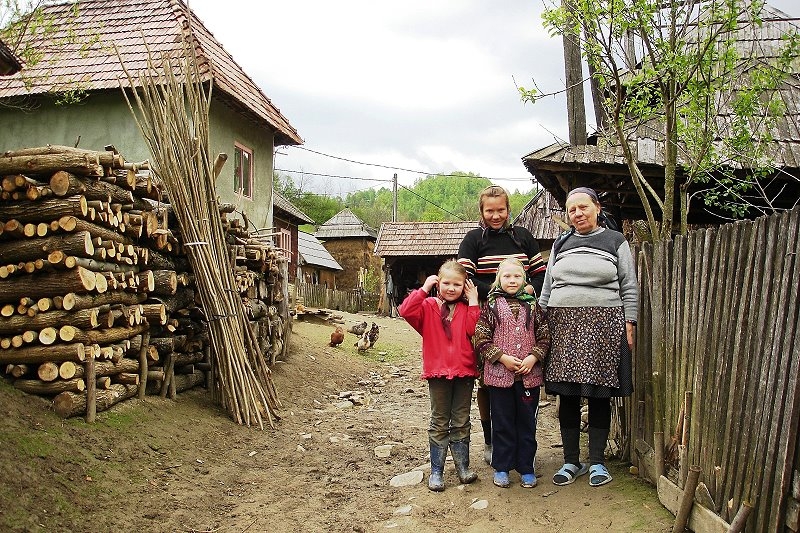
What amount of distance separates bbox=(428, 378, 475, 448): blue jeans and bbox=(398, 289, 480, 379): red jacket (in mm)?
84

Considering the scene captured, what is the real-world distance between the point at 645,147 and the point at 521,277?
15.6ft

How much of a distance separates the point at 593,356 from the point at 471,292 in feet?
2.81

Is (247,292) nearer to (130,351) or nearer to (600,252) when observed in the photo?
(130,351)

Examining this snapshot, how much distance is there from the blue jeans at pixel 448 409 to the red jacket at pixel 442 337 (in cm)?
8

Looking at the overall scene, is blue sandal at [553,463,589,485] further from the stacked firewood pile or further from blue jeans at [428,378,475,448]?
the stacked firewood pile

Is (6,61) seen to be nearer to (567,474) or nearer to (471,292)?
(471,292)

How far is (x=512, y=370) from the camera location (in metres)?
3.97

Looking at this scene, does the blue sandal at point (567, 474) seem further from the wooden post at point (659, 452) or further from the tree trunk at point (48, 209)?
the tree trunk at point (48, 209)

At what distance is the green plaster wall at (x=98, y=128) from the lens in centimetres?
1114

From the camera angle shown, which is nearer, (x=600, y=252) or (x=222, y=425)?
(x=600, y=252)

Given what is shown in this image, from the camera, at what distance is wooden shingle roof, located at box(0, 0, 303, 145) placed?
11.3 meters

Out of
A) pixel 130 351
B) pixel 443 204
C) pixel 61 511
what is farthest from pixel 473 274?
pixel 443 204

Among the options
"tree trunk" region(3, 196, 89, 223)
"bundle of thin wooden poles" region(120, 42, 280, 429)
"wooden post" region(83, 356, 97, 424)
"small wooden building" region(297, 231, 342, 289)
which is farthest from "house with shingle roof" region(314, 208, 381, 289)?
"wooden post" region(83, 356, 97, 424)

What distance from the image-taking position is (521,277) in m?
4.09
